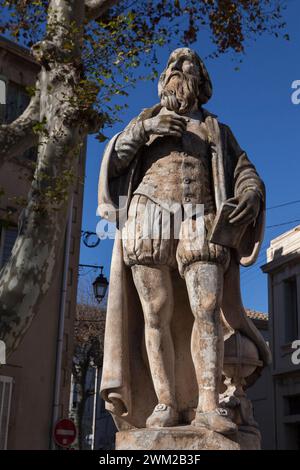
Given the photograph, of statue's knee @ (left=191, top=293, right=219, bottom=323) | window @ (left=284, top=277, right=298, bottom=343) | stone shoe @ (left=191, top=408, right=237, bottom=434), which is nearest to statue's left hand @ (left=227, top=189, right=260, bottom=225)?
statue's knee @ (left=191, top=293, right=219, bottom=323)

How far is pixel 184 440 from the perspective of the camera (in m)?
4.30

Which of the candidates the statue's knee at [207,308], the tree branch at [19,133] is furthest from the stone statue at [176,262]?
the tree branch at [19,133]

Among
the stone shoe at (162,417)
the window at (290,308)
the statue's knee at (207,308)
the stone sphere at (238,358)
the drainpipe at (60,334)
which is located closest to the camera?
the stone shoe at (162,417)

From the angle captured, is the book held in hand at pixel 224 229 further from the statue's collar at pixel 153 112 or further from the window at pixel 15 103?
the window at pixel 15 103

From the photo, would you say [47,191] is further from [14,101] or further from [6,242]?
[14,101]

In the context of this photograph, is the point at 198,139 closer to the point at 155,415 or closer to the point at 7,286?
the point at 155,415

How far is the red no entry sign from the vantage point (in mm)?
16672

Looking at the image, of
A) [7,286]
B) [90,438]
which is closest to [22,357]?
[7,286]

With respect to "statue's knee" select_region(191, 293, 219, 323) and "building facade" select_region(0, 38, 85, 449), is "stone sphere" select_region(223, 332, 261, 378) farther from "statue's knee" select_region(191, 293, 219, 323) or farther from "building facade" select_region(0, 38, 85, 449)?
"building facade" select_region(0, 38, 85, 449)

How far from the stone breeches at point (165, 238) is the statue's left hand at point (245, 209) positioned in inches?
8.0

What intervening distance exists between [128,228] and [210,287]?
0.72 m

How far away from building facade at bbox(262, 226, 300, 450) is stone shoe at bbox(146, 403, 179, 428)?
21.6 metres

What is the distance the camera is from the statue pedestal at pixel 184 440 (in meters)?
4.28

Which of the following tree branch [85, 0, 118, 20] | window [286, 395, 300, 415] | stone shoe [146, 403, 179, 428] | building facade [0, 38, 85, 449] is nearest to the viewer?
stone shoe [146, 403, 179, 428]
